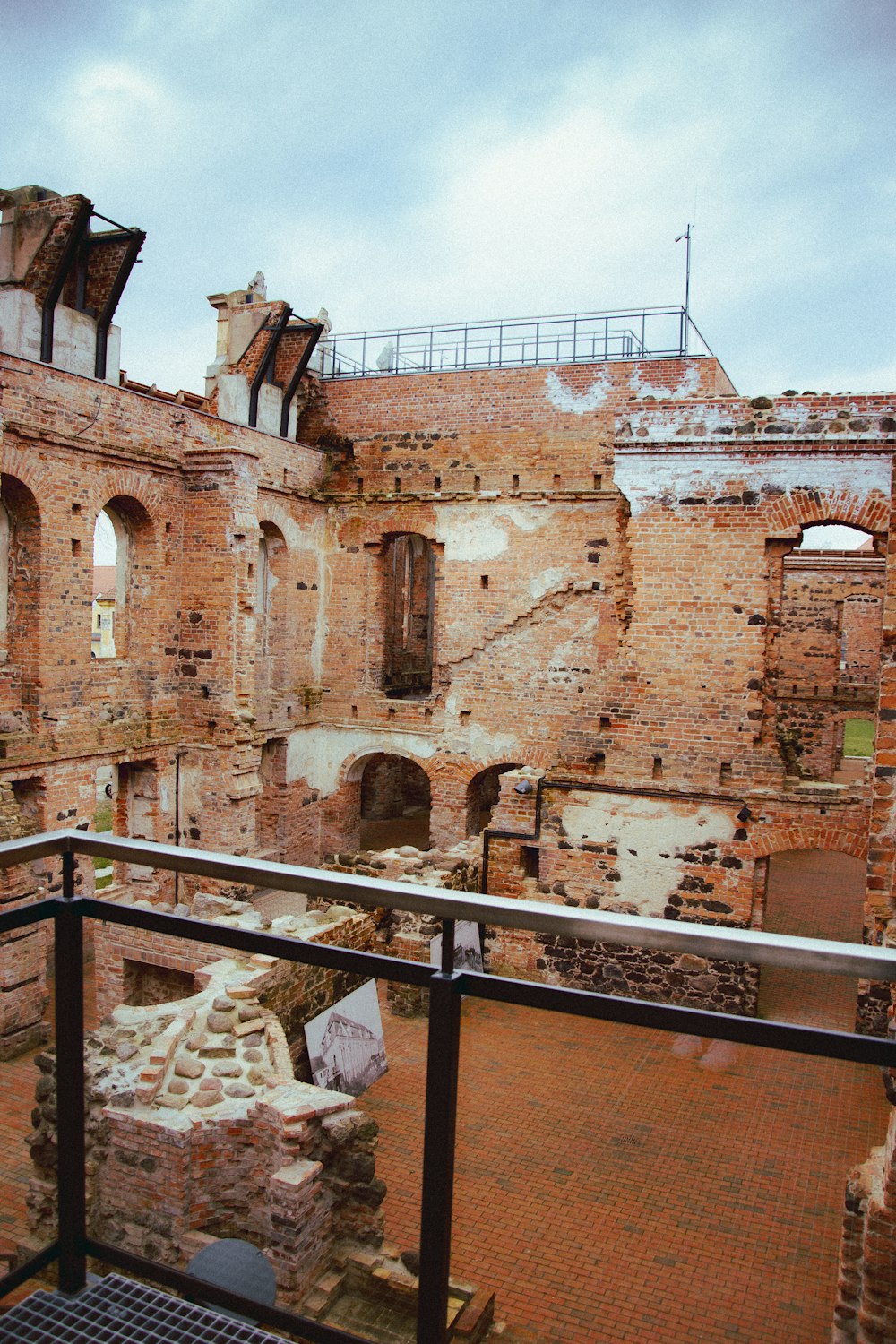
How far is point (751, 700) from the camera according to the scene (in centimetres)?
1147

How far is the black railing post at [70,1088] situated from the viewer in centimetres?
255

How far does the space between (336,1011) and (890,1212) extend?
19.2ft

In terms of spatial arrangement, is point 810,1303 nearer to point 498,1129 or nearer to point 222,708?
point 498,1129

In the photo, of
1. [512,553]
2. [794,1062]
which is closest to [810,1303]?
[794,1062]

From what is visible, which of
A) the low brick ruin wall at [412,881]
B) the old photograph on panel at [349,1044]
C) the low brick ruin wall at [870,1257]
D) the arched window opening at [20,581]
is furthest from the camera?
the arched window opening at [20,581]

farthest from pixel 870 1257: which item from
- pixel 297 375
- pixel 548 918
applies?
pixel 297 375

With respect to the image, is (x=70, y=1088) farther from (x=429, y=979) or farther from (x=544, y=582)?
(x=544, y=582)

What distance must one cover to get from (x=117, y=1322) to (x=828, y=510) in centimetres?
1089

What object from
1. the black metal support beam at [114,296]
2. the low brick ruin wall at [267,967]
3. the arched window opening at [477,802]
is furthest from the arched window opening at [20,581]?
the arched window opening at [477,802]

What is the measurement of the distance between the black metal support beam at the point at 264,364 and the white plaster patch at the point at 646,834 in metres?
9.62

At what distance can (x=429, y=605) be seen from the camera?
875 inches

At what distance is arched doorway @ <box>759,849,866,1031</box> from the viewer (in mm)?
11227

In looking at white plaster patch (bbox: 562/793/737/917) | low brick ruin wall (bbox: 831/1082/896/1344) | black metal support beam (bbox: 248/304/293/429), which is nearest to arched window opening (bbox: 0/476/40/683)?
black metal support beam (bbox: 248/304/293/429)

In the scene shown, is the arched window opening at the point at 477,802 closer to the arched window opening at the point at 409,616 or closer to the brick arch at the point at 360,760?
the brick arch at the point at 360,760
